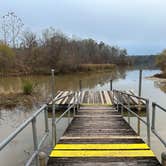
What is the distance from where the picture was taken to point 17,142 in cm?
639

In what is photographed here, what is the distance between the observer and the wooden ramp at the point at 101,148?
3.57m

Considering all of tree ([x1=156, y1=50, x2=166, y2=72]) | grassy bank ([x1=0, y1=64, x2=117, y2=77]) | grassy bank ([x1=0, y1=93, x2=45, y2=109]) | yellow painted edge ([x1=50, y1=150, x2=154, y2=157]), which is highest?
tree ([x1=156, y1=50, x2=166, y2=72])

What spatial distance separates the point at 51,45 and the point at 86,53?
53.6 feet

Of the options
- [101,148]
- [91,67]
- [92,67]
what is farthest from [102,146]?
[92,67]

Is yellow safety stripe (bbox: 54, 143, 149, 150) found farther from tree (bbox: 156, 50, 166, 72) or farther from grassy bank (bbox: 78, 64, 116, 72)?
grassy bank (bbox: 78, 64, 116, 72)

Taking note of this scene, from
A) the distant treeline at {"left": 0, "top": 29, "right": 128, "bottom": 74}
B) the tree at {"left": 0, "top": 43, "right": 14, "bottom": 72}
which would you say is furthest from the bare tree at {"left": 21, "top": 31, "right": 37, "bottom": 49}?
the tree at {"left": 0, "top": 43, "right": 14, "bottom": 72}

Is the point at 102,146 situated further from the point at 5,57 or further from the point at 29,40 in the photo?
the point at 29,40

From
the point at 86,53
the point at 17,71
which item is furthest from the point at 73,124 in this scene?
the point at 86,53

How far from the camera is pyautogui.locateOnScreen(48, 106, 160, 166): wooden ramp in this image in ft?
11.7

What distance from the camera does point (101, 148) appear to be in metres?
4.11

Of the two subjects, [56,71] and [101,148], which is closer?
[101,148]

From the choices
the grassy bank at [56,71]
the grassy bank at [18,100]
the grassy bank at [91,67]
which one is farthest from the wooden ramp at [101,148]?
the grassy bank at [91,67]

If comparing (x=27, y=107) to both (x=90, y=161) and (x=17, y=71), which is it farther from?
(x=17, y=71)

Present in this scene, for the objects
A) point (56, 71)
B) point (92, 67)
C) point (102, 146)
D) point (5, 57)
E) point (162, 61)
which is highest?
point (5, 57)
